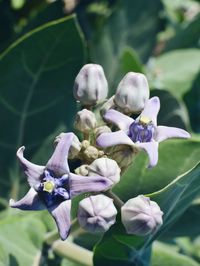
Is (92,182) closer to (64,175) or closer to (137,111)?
(64,175)

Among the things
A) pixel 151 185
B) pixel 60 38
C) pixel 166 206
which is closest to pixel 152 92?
pixel 60 38

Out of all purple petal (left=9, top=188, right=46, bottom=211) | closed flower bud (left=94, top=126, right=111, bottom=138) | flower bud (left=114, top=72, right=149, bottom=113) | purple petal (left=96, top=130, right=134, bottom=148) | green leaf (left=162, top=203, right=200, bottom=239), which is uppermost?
flower bud (left=114, top=72, right=149, bottom=113)

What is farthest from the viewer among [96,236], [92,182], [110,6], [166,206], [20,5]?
[110,6]

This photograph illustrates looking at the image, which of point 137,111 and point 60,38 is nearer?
point 137,111

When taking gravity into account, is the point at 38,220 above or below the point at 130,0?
below

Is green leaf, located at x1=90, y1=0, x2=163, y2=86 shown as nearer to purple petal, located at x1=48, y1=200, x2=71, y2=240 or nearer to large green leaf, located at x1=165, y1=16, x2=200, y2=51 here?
large green leaf, located at x1=165, y1=16, x2=200, y2=51

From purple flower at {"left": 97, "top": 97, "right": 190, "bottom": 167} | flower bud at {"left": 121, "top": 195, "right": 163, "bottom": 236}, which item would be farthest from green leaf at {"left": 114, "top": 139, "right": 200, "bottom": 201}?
flower bud at {"left": 121, "top": 195, "right": 163, "bottom": 236}

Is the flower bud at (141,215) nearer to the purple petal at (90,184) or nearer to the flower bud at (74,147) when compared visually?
the purple petal at (90,184)
